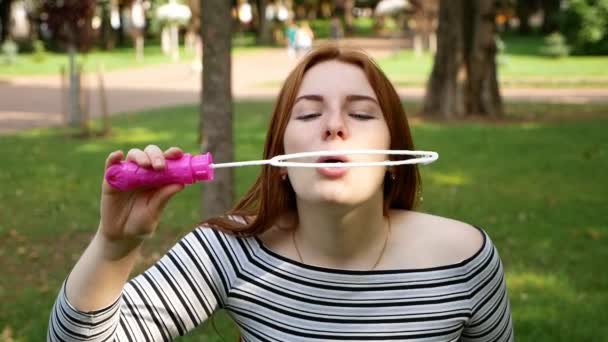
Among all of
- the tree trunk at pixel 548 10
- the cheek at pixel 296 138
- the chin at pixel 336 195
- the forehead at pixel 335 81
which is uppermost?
the tree trunk at pixel 548 10

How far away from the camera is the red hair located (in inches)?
78.0

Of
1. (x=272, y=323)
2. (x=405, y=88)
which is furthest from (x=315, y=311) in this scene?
(x=405, y=88)

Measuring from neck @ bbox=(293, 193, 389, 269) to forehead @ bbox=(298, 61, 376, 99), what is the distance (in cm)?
25

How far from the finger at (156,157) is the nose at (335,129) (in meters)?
0.40

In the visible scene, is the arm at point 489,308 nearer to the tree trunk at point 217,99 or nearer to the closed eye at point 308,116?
the closed eye at point 308,116

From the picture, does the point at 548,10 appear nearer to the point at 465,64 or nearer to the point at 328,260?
the point at 465,64

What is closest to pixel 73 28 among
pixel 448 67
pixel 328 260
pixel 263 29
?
pixel 448 67

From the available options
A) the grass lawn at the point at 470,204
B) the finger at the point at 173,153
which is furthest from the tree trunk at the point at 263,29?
the finger at the point at 173,153

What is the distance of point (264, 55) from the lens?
41.9 metres

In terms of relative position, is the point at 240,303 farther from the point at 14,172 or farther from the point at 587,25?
the point at 587,25

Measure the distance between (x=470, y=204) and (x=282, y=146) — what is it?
6200mm

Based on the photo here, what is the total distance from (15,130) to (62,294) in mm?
14087

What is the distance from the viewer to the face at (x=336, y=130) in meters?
1.80

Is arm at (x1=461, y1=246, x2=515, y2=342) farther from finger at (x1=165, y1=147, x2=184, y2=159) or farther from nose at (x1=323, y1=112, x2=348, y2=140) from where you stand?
finger at (x1=165, y1=147, x2=184, y2=159)
